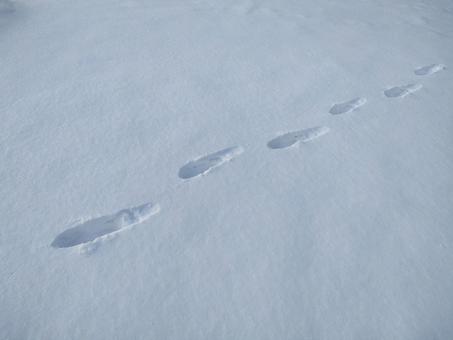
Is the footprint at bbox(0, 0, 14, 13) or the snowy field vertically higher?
the footprint at bbox(0, 0, 14, 13)

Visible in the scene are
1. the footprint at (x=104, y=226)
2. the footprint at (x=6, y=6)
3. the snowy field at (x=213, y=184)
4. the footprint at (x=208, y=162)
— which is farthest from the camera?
the footprint at (x=6, y=6)

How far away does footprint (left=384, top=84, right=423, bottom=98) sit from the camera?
6.35 feet

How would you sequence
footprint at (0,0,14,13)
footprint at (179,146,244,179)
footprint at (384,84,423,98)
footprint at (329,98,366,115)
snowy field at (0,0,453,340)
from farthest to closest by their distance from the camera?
→ footprint at (0,0,14,13), footprint at (384,84,423,98), footprint at (329,98,366,115), footprint at (179,146,244,179), snowy field at (0,0,453,340)

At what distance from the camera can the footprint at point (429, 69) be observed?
7.07 feet

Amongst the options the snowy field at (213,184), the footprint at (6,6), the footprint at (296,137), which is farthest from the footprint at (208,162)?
the footprint at (6,6)

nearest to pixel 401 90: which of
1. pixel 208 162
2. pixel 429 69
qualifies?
pixel 429 69

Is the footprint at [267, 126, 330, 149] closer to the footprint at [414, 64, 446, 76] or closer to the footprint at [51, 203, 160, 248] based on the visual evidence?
the footprint at [51, 203, 160, 248]

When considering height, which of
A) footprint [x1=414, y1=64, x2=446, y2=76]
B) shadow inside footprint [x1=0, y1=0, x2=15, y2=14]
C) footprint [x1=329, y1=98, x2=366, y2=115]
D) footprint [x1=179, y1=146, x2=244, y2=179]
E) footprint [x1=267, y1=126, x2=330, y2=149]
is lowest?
footprint [x1=414, y1=64, x2=446, y2=76]

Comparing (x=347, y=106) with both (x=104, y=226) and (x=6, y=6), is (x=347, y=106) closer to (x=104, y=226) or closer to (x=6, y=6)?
(x=104, y=226)

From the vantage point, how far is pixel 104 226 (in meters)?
1.14

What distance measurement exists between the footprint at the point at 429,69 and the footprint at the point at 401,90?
0.18m

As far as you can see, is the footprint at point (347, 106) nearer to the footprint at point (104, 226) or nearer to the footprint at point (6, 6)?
the footprint at point (104, 226)

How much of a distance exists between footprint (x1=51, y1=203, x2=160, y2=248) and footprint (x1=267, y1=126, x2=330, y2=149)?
2.08 ft

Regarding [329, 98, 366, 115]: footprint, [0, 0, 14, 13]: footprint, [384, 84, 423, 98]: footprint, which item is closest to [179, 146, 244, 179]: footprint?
[329, 98, 366, 115]: footprint
